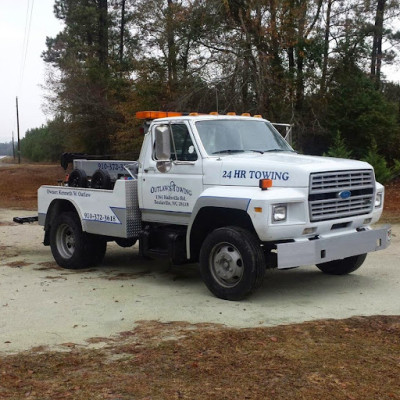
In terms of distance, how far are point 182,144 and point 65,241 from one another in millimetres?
3077

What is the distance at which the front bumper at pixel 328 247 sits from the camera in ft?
23.5

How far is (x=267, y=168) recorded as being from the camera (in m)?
7.49

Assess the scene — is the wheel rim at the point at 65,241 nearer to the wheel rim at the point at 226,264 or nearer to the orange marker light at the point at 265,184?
the wheel rim at the point at 226,264

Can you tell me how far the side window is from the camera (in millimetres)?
8320

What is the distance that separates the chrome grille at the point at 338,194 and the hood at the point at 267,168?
0.28ft

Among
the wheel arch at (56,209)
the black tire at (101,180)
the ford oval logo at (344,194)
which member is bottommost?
the wheel arch at (56,209)

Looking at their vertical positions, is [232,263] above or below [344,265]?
above

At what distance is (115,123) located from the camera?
113 feet

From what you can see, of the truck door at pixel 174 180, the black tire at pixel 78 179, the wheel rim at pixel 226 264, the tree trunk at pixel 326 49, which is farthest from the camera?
the tree trunk at pixel 326 49

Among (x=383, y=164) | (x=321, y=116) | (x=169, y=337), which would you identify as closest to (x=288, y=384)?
(x=169, y=337)

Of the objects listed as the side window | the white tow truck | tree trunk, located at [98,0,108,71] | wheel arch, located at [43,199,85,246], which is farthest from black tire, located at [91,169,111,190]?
tree trunk, located at [98,0,108,71]

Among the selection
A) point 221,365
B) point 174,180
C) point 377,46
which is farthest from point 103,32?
point 221,365

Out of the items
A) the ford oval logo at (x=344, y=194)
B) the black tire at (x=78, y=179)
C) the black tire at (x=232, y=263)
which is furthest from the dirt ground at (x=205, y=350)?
the black tire at (x=78, y=179)

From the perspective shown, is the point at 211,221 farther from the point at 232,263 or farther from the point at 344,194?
the point at 344,194
